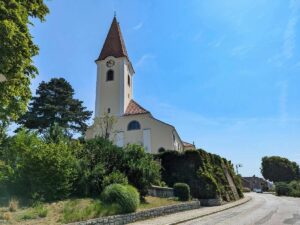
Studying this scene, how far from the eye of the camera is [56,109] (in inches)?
1535

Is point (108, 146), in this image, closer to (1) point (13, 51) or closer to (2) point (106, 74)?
(1) point (13, 51)

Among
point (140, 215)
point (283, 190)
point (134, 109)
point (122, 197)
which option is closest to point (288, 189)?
point (283, 190)

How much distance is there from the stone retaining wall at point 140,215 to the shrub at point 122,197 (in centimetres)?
35

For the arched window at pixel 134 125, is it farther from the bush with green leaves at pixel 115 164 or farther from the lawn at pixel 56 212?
the lawn at pixel 56 212

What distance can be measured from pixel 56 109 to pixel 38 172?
26.4 meters

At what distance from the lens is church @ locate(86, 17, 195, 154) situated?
41428mm

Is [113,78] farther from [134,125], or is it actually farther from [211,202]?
[211,202]

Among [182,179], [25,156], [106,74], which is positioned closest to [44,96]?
[106,74]

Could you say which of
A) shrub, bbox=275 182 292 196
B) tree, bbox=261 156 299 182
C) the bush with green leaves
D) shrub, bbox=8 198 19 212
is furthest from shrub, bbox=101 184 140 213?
tree, bbox=261 156 299 182

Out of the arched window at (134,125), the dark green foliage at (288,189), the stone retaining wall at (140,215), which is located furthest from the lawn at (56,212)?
the dark green foliage at (288,189)

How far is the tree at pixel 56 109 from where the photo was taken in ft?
124

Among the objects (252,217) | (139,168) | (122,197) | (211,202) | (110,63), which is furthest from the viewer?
(110,63)

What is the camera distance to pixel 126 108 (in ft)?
145

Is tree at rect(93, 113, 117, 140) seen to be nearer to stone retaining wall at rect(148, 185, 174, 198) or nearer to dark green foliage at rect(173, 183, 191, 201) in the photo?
stone retaining wall at rect(148, 185, 174, 198)
